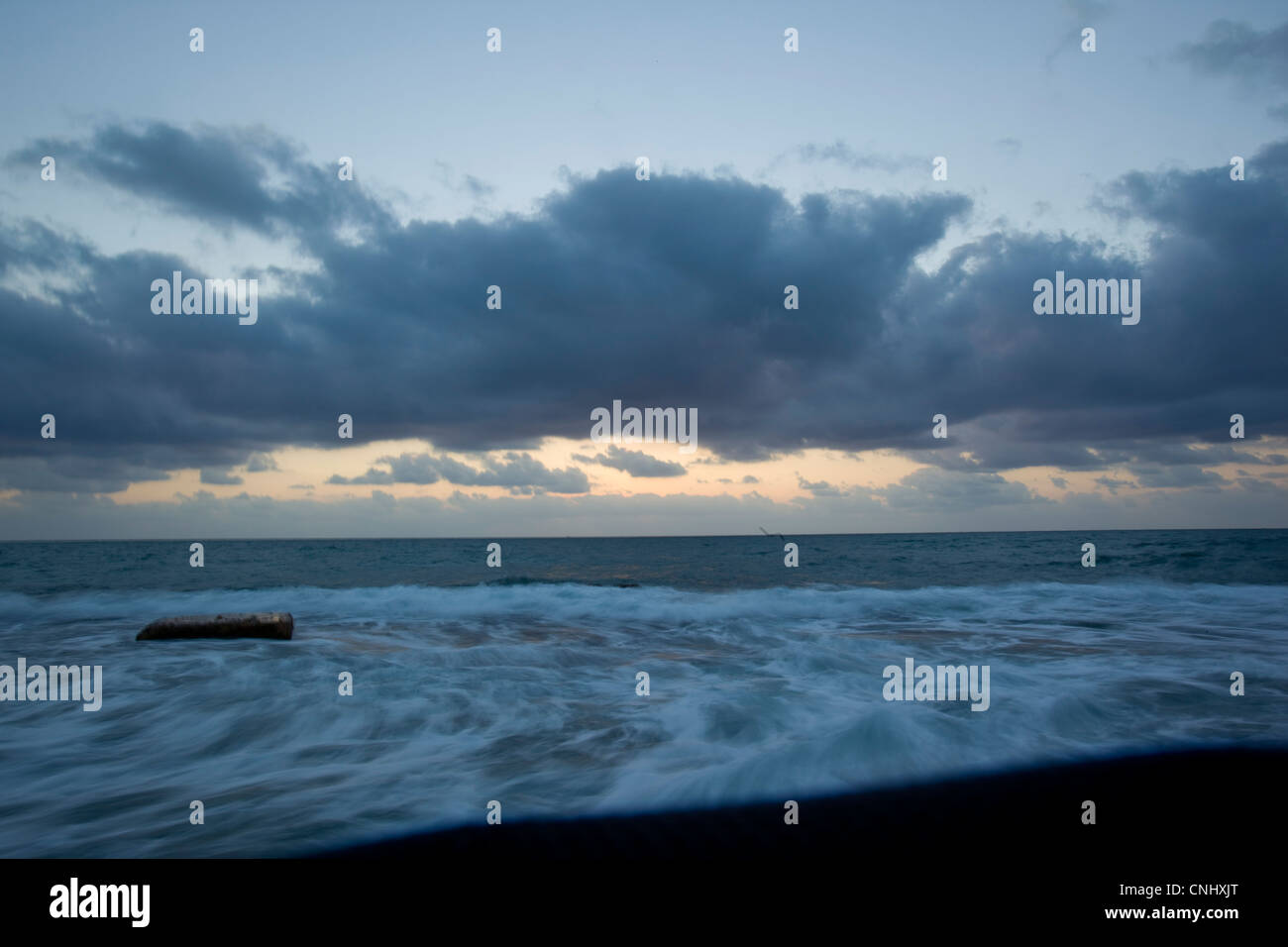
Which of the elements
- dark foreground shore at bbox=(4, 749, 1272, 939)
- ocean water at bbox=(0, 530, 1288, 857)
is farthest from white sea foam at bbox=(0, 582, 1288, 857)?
dark foreground shore at bbox=(4, 749, 1272, 939)

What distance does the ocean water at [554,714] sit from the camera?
17.6 ft

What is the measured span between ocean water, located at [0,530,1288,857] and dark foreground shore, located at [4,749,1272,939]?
1.24ft

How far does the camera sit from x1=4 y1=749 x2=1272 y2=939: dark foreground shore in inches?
144

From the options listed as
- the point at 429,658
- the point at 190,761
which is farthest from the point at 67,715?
the point at 429,658

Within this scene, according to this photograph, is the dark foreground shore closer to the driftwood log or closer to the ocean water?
the ocean water

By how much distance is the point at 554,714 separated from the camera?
26.1 feet
